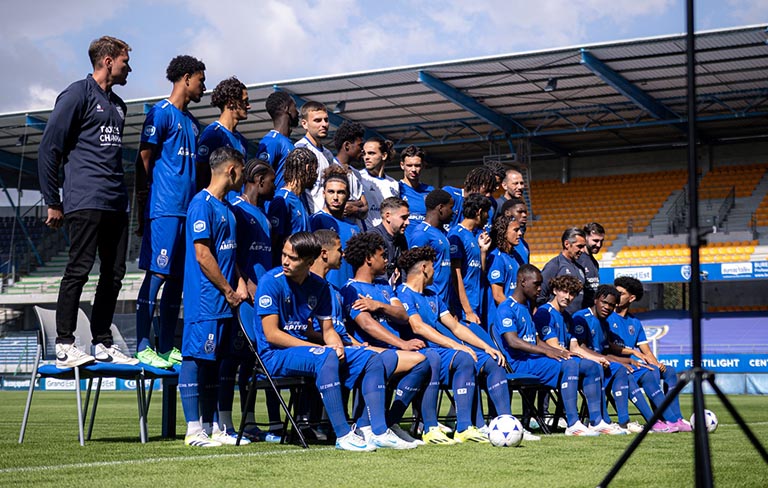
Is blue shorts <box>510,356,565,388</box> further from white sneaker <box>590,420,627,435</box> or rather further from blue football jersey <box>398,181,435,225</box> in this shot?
blue football jersey <box>398,181,435,225</box>

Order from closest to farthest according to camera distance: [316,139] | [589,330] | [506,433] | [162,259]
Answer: [506,433], [162,259], [316,139], [589,330]

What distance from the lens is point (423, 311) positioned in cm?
790

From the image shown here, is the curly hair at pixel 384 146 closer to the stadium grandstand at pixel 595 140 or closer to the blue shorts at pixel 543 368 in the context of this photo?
Result: the blue shorts at pixel 543 368

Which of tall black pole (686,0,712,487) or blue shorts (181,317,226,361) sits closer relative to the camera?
tall black pole (686,0,712,487)

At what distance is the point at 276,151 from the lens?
800 centimetres

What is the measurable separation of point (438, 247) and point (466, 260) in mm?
641

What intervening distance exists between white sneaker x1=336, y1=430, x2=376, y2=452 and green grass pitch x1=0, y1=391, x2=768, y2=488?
8 cm

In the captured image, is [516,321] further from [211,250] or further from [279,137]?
[211,250]

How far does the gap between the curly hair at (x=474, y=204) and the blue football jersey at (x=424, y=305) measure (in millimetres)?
1151

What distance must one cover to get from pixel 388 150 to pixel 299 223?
2.25 meters

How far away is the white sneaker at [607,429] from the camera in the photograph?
8.52m

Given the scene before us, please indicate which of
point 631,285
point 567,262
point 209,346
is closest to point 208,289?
point 209,346

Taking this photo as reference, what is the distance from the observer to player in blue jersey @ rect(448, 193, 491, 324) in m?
8.88

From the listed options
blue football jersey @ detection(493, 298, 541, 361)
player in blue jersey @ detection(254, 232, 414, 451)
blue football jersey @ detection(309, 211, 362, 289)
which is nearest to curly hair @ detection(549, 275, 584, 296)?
blue football jersey @ detection(493, 298, 541, 361)
